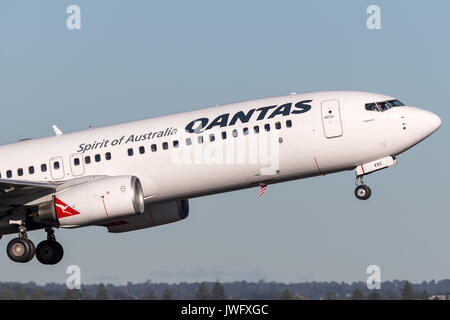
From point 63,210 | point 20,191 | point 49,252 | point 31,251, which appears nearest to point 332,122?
point 63,210

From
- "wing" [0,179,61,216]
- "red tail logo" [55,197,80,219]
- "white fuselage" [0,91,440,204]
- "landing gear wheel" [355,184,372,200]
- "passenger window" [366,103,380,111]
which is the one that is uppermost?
"passenger window" [366,103,380,111]

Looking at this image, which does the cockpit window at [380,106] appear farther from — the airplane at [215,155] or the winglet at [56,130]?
the winglet at [56,130]

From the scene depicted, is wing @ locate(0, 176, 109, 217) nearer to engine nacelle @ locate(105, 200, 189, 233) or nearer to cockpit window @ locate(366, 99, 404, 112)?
engine nacelle @ locate(105, 200, 189, 233)

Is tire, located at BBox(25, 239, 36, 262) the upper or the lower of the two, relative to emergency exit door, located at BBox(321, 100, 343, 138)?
lower

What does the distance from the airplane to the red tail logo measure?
0.04m

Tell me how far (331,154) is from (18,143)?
1484 cm

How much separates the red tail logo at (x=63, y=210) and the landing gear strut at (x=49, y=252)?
468cm

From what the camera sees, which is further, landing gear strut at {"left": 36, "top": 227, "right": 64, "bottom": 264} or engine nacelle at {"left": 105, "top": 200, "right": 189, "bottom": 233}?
engine nacelle at {"left": 105, "top": 200, "right": 189, "bottom": 233}

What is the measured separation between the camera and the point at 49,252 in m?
43.5

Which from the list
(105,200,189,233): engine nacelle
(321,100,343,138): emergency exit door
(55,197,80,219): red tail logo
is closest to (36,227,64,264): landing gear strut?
(105,200,189,233): engine nacelle

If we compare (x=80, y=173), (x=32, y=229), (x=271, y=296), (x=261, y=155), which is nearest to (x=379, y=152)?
(x=261, y=155)

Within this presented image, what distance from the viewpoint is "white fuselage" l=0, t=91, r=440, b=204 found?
3884 centimetres

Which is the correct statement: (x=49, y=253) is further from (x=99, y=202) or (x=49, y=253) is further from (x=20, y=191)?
(x=99, y=202)
